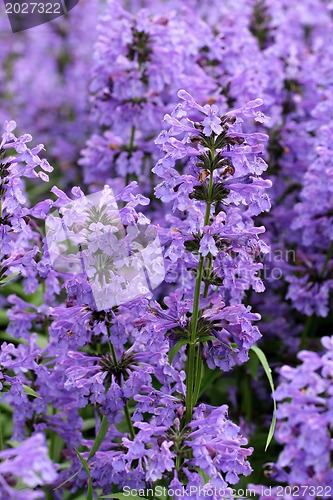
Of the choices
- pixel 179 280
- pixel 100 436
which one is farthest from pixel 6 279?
pixel 179 280

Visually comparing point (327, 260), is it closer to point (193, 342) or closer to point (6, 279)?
point (193, 342)

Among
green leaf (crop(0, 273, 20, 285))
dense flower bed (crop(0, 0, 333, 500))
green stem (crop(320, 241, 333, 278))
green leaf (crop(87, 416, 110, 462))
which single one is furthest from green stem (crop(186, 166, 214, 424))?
green stem (crop(320, 241, 333, 278))

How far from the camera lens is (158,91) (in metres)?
5.15

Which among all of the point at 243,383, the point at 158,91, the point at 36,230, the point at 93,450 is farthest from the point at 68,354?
the point at 158,91

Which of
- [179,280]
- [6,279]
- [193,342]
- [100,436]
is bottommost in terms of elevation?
[100,436]

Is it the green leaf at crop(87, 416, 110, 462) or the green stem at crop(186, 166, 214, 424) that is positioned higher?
the green stem at crop(186, 166, 214, 424)

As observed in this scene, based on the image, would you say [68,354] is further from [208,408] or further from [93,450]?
[208,408]

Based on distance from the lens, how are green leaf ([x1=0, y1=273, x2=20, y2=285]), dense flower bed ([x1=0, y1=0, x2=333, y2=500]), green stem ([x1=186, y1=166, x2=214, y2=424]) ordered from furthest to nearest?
green leaf ([x1=0, y1=273, x2=20, y2=285])
green stem ([x1=186, y1=166, x2=214, y2=424])
dense flower bed ([x1=0, y1=0, x2=333, y2=500])

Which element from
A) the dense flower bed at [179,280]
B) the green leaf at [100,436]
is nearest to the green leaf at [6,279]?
the dense flower bed at [179,280]

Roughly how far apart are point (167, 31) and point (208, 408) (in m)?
2.93

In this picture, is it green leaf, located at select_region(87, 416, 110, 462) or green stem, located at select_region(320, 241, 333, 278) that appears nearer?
green leaf, located at select_region(87, 416, 110, 462)

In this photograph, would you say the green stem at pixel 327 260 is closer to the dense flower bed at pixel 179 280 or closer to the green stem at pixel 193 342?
the dense flower bed at pixel 179 280

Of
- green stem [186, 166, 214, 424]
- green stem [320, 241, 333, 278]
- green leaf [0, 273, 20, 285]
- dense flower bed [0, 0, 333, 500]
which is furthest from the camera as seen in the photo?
green stem [320, 241, 333, 278]

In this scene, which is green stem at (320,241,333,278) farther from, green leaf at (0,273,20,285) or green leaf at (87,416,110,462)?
green leaf at (0,273,20,285)
